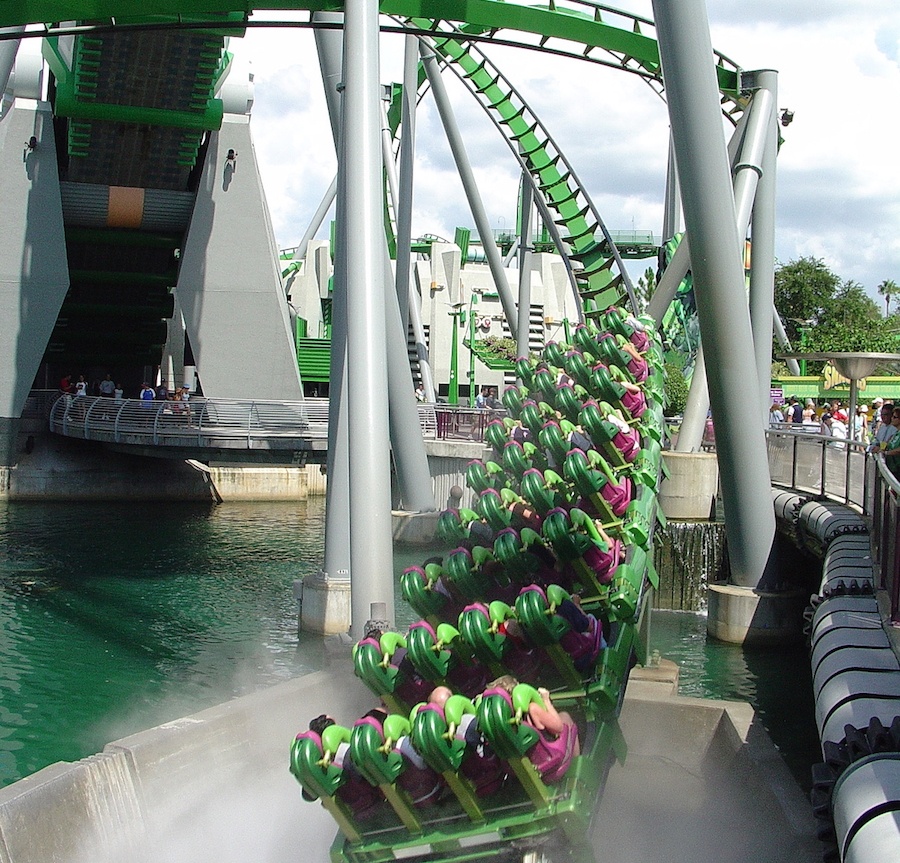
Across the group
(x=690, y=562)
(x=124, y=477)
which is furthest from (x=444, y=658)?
(x=124, y=477)

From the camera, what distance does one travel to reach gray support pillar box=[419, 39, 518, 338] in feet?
81.0

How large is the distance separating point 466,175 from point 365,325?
17.4 meters

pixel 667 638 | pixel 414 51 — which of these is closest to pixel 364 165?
pixel 667 638

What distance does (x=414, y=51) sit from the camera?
2411 centimetres

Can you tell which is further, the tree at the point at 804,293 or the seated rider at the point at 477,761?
the tree at the point at 804,293

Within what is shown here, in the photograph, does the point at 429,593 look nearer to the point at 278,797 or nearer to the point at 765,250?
the point at 278,797

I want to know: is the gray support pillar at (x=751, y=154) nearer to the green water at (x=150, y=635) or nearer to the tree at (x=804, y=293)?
the green water at (x=150, y=635)

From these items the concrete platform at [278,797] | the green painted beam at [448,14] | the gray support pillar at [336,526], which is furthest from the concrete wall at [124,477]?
the concrete platform at [278,797]

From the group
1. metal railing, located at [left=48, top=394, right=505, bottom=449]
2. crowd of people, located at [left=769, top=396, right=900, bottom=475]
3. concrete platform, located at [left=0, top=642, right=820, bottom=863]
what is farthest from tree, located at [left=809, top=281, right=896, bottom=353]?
concrete platform, located at [left=0, top=642, right=820, bottom=863]

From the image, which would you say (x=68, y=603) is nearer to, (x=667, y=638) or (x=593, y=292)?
(x=667, y=638)

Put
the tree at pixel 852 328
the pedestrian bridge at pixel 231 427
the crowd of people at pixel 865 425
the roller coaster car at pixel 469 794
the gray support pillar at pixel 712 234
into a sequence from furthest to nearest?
1. the tree at pixel 852 328
2. the pedestrian bridge at pixel 231 427
3. the crowd of people at pixel 865 425
4. the gray support pillar at pixel 712 234
5. the roller coaster car at pixel 469 794

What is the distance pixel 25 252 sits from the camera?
89.4ft

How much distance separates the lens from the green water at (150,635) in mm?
11164

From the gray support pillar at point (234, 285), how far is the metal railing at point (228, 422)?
3634 mm
